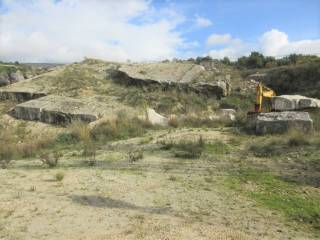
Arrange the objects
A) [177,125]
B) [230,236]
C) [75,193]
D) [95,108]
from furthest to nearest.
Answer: [95,108] < [177,125] < [75,193] < [230,236]

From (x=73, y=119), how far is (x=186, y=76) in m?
8.35

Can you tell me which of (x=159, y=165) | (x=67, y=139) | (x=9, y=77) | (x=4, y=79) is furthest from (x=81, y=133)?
(x=9, y=77)

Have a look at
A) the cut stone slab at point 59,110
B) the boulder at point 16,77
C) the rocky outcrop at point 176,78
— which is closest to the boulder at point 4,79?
the boulder at point 16,77

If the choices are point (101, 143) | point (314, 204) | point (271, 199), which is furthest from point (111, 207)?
point (101, 143)

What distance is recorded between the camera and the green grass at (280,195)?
6904 millimetres

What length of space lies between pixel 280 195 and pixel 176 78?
1760 centimetres

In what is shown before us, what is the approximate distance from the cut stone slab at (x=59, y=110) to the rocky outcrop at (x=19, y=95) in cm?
161

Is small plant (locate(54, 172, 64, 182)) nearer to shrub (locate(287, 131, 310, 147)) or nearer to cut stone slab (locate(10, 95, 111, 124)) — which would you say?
shrub (locate(287, 131, 310, 147))

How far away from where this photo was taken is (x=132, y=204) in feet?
24.7

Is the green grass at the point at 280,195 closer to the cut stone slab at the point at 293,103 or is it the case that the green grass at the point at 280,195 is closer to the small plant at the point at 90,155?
the small plant at the point at 90,155

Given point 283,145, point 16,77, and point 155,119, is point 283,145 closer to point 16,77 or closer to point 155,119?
point 155,119

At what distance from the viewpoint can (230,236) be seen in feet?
19.6

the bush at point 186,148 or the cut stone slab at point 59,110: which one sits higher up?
the cut stone slab at point 59,110

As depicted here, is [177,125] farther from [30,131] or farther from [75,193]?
[75,193]
